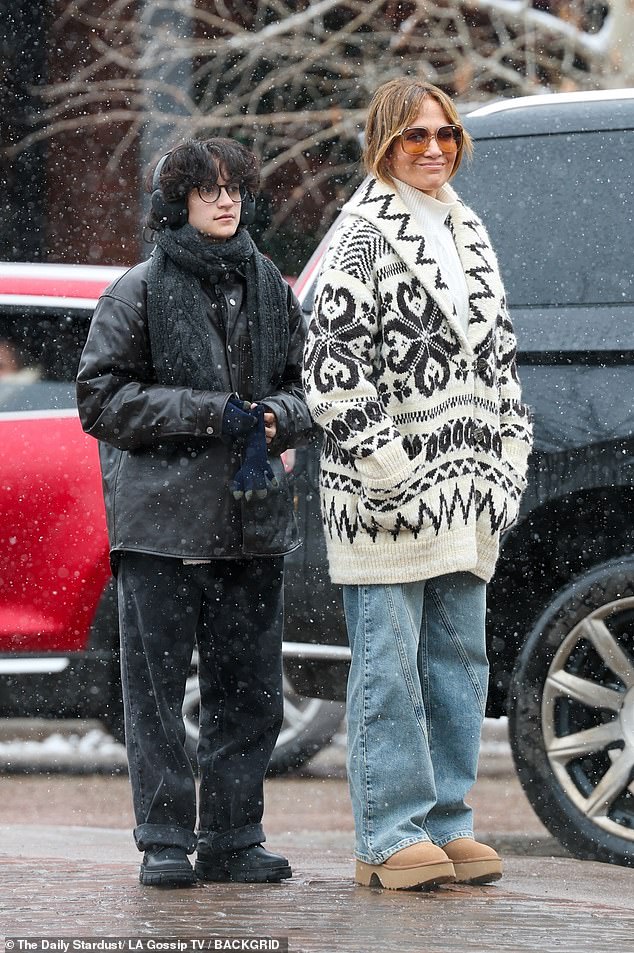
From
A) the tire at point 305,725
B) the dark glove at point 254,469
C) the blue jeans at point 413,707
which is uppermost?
the dark glove at point 254,469

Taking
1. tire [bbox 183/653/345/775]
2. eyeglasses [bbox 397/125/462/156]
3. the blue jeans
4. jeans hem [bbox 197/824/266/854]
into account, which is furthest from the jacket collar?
tire [bbox 183/653/345/775]

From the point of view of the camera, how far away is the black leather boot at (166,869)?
3.94 m

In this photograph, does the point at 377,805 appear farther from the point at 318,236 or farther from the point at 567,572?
the point at 318,236

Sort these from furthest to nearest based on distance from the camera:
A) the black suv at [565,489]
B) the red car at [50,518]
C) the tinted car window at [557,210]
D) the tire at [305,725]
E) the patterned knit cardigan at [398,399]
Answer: the tire at [305,725], the red car at [50,518], the tinted car window at [557,210], the black suv at [565,489], the patterned knit cardigan at [398,399]

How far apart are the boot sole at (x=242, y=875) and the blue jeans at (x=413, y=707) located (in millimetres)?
237

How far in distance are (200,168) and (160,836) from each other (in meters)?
1.61

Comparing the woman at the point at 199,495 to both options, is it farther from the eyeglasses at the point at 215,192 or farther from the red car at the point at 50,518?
the red car at the point at 50,518

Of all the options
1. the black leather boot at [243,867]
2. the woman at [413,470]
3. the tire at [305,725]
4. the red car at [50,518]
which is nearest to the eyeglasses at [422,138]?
the woman at [413,470]

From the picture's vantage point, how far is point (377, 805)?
3.96 meters

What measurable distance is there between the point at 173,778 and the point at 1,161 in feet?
34.1

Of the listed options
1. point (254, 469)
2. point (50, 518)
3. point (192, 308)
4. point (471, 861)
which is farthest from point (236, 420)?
point (50, 518)

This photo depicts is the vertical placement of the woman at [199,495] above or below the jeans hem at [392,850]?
above

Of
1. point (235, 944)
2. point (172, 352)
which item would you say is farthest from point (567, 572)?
point (235, 944)

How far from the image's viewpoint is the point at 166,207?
4043 millimetres
